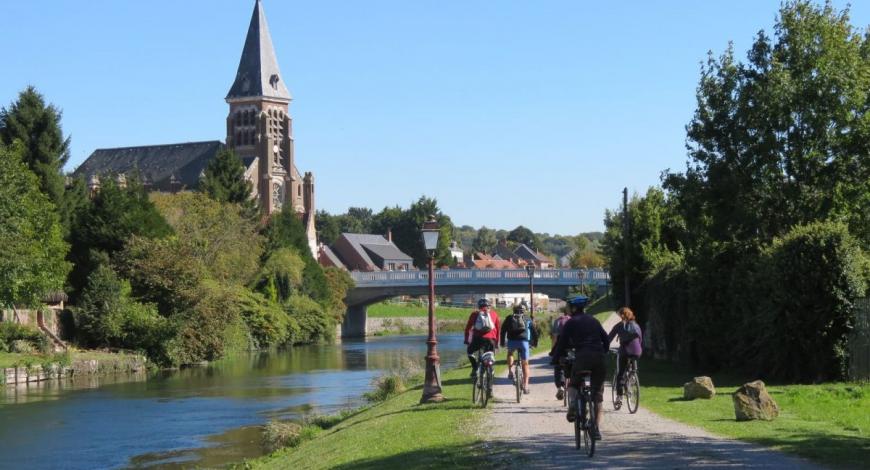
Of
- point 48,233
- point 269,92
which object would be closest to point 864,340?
point 48,233

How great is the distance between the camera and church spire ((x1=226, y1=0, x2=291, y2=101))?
126m

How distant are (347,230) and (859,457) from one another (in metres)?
173

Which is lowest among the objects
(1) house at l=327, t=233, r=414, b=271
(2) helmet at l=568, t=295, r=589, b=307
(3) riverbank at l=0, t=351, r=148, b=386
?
(3) riverbank at l=0, t=351, r=148, b=386

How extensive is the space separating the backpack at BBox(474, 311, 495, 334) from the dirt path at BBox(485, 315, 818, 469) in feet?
4.65

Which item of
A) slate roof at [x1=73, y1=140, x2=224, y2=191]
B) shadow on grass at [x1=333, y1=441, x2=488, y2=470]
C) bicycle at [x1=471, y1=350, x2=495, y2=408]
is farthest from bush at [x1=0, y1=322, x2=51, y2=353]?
slate roof at [x1=73, y1=140, x2=224, y2=191]

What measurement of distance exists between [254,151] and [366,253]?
74.2 ft

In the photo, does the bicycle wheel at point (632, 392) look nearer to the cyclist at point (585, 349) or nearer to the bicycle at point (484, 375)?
the bicycle at point (484, 375)

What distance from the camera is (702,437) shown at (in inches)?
583

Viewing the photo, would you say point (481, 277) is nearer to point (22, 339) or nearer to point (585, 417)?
point (22, 339)

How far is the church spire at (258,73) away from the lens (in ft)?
414

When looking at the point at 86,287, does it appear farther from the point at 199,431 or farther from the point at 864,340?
the point at 864,340

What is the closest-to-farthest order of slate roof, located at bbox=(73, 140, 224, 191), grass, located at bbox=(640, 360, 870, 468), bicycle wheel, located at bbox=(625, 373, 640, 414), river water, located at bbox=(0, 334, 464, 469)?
grass, located at bbox=(640, 360, 870, 468) < bicycle wheel, located at bbox=(625, 373, 640, 414) < river water, located at bbox=(0, 334, 464, 469) < slate roof, located at bbox=(73, 140, 224, 191)

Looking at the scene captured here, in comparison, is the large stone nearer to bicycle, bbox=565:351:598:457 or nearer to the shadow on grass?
bicycle, bbox=565:351:598:457

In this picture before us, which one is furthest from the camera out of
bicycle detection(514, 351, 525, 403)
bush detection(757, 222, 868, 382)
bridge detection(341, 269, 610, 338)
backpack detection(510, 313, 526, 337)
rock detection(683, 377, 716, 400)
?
bridge detection(341, 269, 610, 338)
